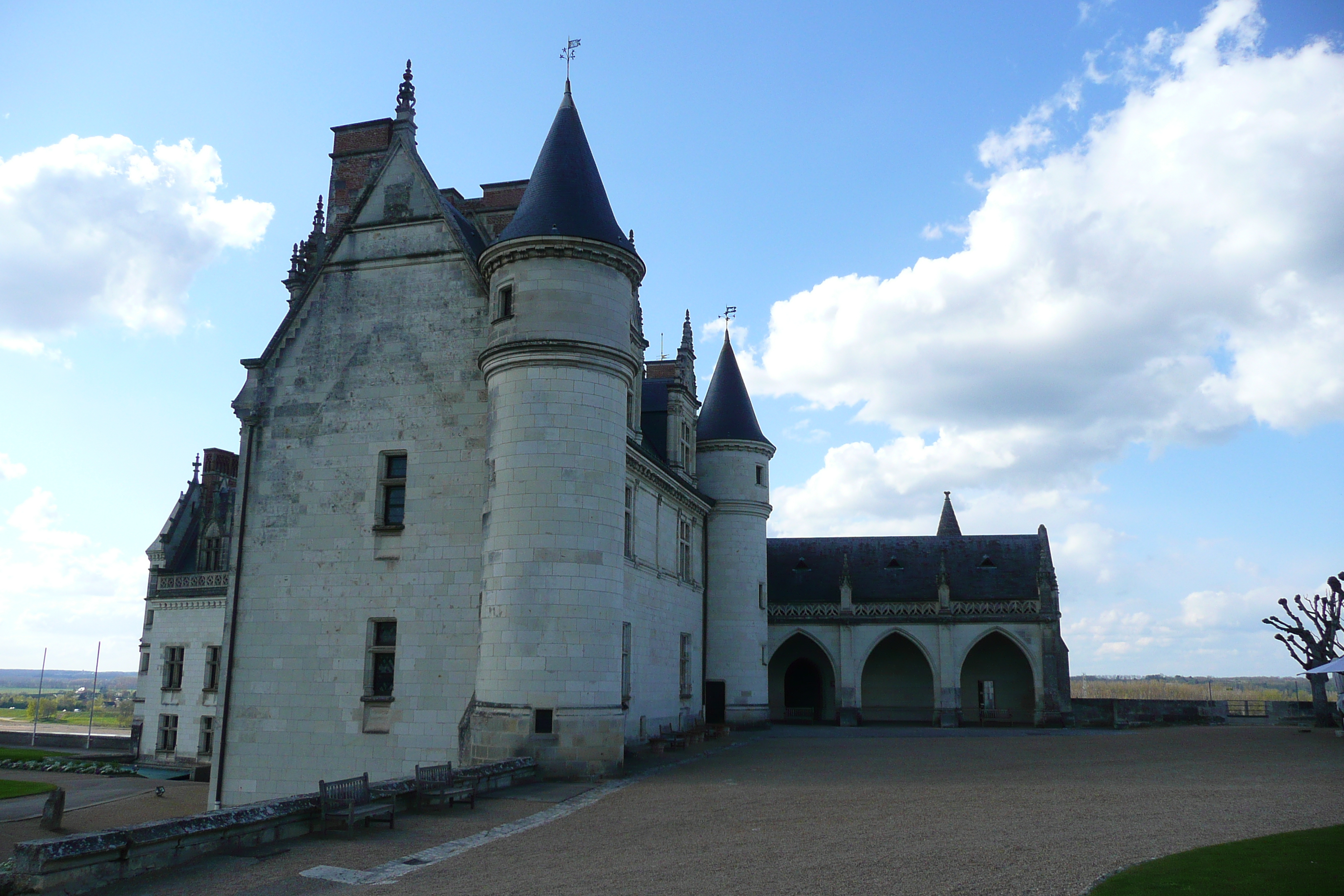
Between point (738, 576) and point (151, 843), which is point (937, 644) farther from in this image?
point (151, 843)

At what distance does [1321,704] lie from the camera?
3188 centimetres

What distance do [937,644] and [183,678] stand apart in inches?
1143

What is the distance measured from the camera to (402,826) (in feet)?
40.7

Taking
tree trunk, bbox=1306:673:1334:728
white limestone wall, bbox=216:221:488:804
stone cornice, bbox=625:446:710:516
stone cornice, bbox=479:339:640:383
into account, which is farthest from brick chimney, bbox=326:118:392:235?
tree trunk, bbox=1306:673:1334:728

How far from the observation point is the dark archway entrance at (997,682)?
39375mm

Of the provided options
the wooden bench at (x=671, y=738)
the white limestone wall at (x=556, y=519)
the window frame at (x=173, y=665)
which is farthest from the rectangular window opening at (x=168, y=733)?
the white limestone wall at (x=556, y=519)

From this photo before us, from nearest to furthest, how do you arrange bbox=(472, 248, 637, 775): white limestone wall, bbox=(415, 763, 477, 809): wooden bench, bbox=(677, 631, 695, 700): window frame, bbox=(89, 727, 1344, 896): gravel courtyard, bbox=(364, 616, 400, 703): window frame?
bbox=(89, 727, 1344, 896): gravel courtyard → bbox=(415, 763, 477, 809): wooden bench → bbox=(472, 248, 637, 775): white limestone wall → bbox=(364, 616, 400, 703): window frame → bbox=(677, 631, 695, 700): window frame

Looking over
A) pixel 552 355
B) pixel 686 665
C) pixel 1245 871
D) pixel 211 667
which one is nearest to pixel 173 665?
pixel 211 667

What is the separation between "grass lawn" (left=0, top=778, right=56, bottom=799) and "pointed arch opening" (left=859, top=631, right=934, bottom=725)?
2909 cm

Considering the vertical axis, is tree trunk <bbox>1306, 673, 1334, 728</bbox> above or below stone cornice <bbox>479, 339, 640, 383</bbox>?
below

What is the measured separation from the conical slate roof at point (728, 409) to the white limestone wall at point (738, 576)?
402mm

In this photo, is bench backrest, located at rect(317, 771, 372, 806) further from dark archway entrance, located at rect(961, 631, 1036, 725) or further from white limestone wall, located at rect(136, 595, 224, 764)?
dark archway entrance, located at rect(961, 631, 1036, 725)

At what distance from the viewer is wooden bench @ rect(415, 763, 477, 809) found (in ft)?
44.5

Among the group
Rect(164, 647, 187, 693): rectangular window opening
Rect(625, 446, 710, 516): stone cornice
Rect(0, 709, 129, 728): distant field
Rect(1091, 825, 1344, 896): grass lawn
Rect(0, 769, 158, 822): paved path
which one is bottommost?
Rect(0, 709, 129, 728): distant field
